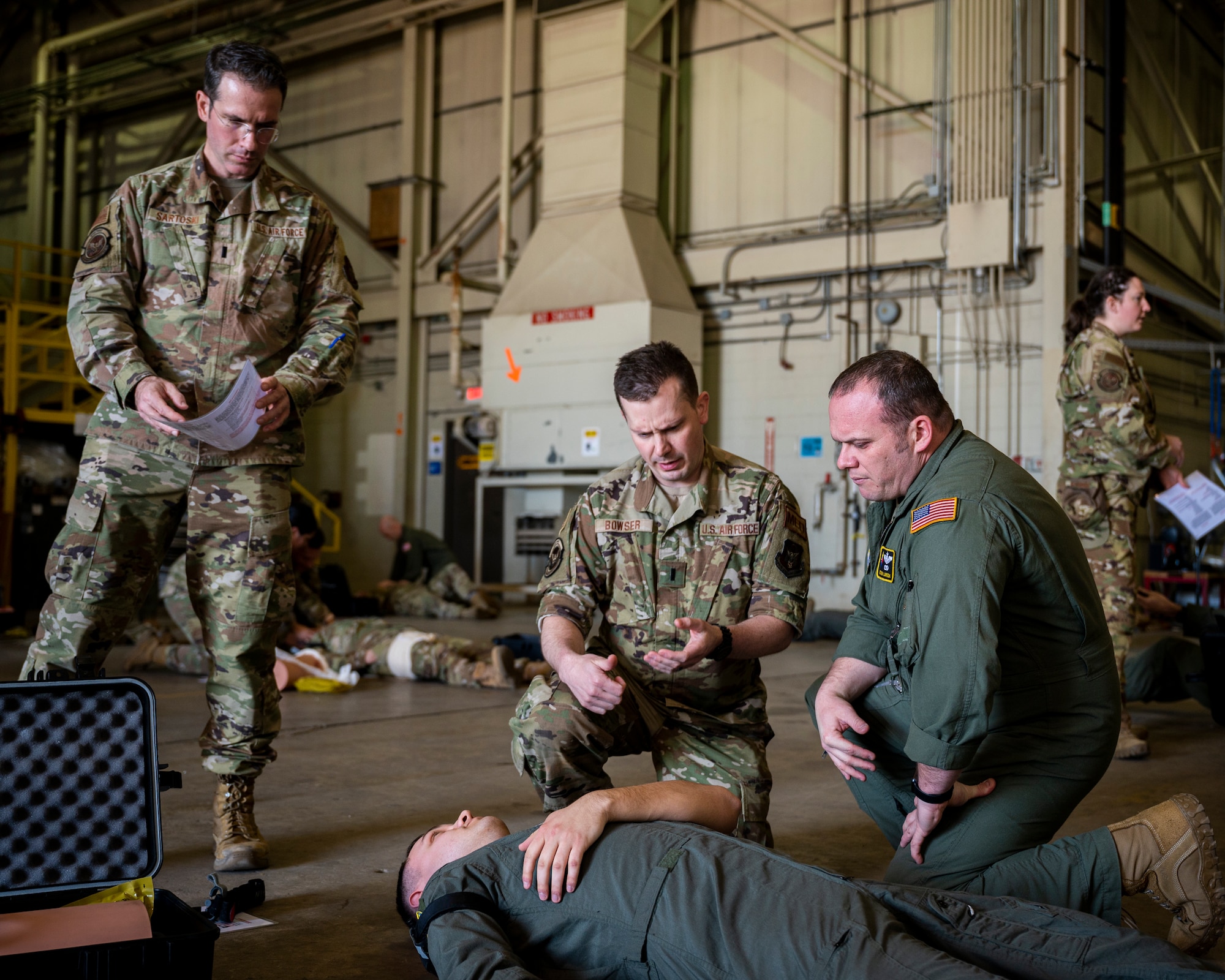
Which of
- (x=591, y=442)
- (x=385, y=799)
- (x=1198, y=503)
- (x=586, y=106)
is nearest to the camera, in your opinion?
(x=385, y=799)

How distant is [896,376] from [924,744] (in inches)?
26.5

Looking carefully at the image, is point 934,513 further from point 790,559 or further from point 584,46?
point 584,46

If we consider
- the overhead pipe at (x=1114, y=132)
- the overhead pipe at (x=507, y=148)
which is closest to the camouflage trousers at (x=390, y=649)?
the overhead pipe at (x=507, y=148)

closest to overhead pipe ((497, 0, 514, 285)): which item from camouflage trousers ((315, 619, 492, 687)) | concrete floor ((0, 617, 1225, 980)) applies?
camouflage trousers ((315, 619, 492, 687))

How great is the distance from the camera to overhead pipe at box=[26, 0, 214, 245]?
41.1ft

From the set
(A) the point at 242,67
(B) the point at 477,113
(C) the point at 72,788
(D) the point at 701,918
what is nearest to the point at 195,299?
(A) the point at 242,67

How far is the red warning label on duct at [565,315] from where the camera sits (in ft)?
31.5

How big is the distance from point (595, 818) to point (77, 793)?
2.86 feet

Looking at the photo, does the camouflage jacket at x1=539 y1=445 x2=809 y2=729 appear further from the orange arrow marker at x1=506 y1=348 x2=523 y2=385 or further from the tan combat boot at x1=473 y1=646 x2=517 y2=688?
the orange arrow marker at x1=506 y1=348 x2=523 y2=385

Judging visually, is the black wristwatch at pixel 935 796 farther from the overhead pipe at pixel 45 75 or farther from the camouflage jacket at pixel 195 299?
the overhead pipe at pixel 45 75

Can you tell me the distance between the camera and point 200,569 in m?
2.61

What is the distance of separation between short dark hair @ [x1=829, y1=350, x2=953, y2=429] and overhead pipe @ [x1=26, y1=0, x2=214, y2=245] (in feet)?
40.3

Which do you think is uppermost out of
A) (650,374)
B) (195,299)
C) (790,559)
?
(195,299)

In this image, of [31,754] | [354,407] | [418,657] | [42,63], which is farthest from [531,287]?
[31,754]
